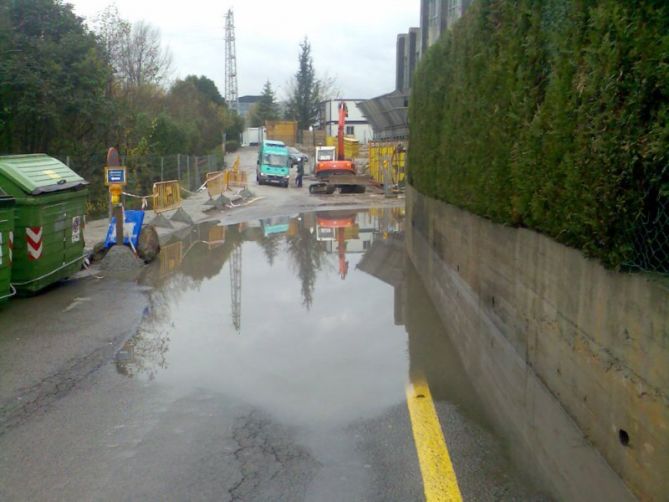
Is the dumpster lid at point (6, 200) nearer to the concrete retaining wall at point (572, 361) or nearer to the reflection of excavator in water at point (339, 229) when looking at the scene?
the reflection of excavator in water at point (339, 229)

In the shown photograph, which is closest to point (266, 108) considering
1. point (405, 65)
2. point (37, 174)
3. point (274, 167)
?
point (274, 167)

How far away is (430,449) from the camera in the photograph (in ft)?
18.3

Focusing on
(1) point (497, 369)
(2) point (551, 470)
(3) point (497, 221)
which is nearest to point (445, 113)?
(3) point (497, 221)

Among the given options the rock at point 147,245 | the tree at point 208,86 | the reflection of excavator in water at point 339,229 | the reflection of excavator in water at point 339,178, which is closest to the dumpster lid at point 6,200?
the rock at point 147,245

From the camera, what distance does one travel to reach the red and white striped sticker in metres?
10.9

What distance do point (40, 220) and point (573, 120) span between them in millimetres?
8751

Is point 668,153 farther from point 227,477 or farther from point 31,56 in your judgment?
point 31,56

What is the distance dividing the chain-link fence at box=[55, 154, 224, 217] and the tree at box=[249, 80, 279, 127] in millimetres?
54126

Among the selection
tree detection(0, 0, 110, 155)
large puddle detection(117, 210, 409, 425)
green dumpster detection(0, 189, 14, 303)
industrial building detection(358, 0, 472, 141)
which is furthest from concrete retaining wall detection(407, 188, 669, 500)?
tree detection(0, 0, 110, 155)

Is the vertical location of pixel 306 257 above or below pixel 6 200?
below

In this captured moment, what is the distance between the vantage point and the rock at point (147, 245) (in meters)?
15.2

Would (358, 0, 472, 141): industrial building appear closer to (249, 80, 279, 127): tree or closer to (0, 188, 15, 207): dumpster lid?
(0, 188, 15, 207): dumpster lid

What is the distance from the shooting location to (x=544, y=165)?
5.29 meters

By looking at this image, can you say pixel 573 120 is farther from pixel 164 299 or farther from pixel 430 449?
pixel 164 299
